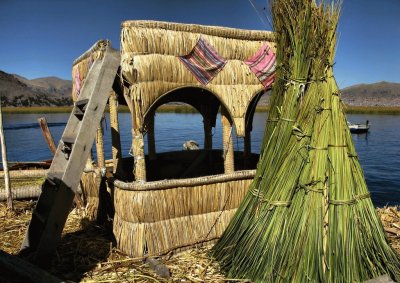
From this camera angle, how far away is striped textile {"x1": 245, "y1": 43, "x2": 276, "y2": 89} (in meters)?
6.16

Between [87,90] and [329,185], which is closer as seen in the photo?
[329,185]

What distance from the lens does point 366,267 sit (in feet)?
13.8

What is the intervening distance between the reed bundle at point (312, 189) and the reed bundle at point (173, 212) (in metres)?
1.24

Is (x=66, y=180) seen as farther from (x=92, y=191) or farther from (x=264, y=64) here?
(x=264, y=64)

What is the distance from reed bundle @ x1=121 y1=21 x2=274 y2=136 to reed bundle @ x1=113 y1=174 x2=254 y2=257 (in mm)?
1094

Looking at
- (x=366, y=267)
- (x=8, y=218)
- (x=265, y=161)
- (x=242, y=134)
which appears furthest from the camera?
(x=8, y=218)

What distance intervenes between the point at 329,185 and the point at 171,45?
319 cm

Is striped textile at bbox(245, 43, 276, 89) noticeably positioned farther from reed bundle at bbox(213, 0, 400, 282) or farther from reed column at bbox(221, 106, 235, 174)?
reed bundle at bbox(213, 0, 400, 282)

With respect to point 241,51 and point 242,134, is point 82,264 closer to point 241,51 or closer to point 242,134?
point 242,134

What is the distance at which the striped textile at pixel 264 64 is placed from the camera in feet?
20.2

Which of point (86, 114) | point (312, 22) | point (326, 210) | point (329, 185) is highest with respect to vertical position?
point (312, 22)

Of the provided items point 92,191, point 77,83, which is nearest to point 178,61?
point 77,83

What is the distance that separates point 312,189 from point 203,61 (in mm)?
2784

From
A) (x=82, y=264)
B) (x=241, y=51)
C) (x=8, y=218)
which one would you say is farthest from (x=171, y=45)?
(x=8, y=218)
